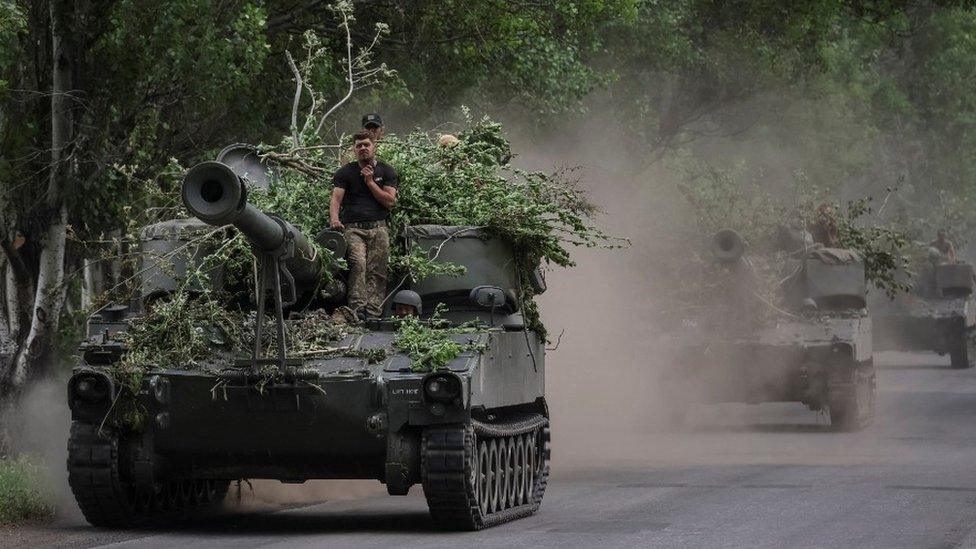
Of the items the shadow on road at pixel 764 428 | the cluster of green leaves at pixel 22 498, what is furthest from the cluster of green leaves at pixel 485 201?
the shadow on road at pixel 764 428

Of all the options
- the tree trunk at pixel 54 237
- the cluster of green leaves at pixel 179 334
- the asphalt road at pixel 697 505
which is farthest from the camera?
the tree trunk at pixel 54 237

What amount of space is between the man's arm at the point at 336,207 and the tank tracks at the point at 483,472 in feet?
5.45

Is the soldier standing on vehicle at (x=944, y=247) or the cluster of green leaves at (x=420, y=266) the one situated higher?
the soldier standing on vehicle at (x=944, y=247)

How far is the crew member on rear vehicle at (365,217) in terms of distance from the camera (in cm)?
1334

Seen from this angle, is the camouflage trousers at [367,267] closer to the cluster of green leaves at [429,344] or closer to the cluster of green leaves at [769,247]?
the cluster of green leaves at [429,344]

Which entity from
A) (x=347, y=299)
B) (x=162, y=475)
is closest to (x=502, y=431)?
(x=347, y=299)

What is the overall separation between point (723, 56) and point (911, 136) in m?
20.1

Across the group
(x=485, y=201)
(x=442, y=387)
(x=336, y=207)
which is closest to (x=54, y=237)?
(x=336, y=207)

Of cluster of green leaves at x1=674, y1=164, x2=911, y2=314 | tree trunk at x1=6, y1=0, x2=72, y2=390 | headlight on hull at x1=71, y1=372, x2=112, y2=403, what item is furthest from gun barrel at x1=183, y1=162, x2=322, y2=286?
cluster of green leaves at x1=674, y1=164, x2=911, y2=314

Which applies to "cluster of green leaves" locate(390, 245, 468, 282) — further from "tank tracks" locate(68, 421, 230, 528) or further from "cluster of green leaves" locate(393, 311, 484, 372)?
"tank tracks" locate(68, 421, 230, 528)

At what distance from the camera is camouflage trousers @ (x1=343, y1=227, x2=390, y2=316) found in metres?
13.3

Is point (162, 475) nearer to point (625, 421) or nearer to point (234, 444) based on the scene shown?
point (234, 444)

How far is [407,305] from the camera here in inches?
521

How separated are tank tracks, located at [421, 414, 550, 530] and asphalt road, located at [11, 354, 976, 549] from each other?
7.0 inches
